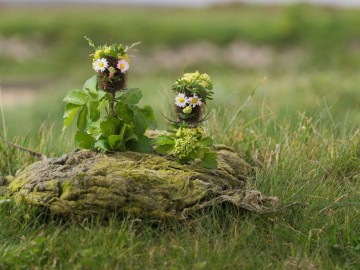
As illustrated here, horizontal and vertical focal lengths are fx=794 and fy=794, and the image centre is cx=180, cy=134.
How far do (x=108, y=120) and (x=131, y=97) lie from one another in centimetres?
20

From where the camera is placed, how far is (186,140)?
15.9ft

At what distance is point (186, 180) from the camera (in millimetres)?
4773

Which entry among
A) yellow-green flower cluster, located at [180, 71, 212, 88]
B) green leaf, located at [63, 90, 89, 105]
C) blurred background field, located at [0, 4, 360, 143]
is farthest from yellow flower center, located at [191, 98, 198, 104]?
blurred background field, located at [0, 4, 360, 143]

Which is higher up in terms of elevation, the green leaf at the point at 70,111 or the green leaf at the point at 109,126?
the green leaf at the point at 70,111

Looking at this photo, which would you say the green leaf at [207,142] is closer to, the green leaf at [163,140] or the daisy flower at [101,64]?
the green leaf at [163,140]

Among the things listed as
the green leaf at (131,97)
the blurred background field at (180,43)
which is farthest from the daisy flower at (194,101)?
the blurred background field at (180,43)

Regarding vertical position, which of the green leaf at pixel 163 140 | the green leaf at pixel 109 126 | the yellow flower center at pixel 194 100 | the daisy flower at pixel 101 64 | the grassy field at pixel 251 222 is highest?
the daisy flower at pixel 101 64

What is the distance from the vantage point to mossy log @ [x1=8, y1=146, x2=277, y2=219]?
4.61 meters

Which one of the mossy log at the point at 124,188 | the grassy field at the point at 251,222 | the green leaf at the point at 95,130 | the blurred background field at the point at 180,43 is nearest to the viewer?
the grassy field at the point at 251,222

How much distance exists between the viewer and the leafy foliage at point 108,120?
16.3 feet

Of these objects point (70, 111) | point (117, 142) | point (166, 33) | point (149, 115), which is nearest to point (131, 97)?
point (149, 115)

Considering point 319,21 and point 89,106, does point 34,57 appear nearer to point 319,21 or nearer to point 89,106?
point 319,21

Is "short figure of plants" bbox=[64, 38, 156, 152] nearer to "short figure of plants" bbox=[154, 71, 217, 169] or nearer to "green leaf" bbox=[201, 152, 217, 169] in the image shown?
"short figure of plants" bbox=[154, 71, 217, 169]

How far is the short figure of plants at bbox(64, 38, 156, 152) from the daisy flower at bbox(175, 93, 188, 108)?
A: 0.79 ft
